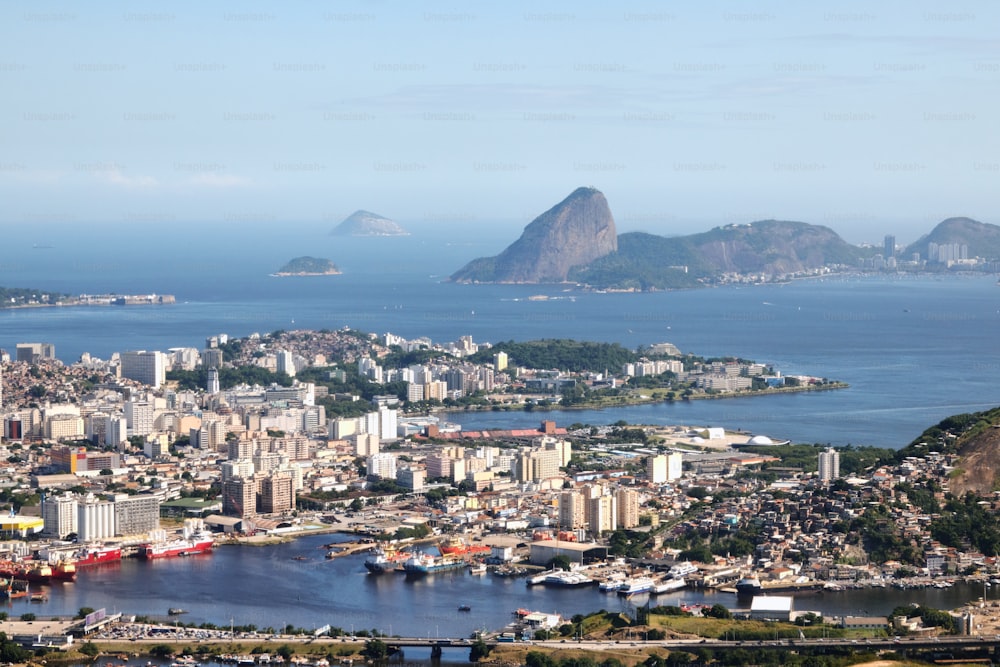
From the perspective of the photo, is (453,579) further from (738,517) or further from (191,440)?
(191,440)

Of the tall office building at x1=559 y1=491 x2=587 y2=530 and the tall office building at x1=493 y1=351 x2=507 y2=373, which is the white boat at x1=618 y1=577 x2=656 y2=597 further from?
the tall office building at x1=493 y1=351 x2=507 y2=373

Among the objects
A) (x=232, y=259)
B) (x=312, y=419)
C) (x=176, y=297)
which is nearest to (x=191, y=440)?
(x=312, y=419)

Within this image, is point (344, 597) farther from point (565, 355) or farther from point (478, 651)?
point (565, 355)

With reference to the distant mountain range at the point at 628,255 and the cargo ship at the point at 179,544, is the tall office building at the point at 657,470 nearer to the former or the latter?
the cargo ship at the point at 179,544

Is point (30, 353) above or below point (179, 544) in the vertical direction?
above

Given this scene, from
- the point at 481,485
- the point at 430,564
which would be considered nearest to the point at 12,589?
the point at 430,564
